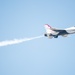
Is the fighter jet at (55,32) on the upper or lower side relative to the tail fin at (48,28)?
lower

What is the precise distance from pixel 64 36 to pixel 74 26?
12.9ft

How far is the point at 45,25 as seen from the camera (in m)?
96.2

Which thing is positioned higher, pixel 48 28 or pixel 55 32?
pixel 48 28

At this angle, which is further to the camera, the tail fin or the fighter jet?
the tail fin

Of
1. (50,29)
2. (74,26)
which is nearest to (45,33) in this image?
(50,29)

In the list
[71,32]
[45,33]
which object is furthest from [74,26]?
[45,33]

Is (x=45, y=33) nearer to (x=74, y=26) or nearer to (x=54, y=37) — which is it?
(x=54, y=37)

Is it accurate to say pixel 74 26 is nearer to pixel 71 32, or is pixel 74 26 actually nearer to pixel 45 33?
pixel 71 32

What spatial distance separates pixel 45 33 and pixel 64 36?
246 inches

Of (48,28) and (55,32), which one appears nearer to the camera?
(55,32)

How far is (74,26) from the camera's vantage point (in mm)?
97062

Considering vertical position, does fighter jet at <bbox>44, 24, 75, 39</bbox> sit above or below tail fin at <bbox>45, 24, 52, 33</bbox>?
below

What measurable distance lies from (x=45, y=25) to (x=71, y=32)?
7304 millimetres

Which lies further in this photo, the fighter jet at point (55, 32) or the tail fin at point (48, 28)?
the tail fin at point (48, 28)
